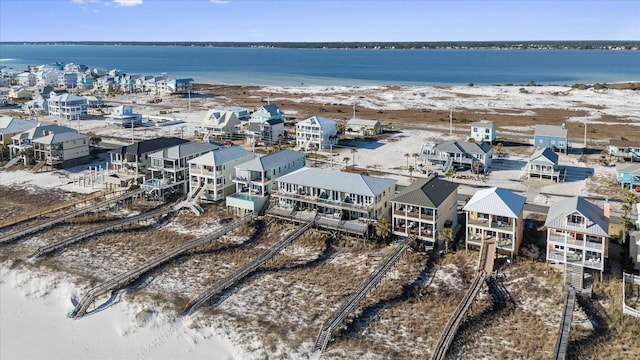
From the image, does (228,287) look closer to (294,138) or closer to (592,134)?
(294,138)

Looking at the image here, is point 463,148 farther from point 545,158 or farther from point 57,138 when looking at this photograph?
point 57,138

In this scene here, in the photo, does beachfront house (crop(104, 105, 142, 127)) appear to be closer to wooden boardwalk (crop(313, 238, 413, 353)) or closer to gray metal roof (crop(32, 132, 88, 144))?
gray metal roof (crop(32, 132, 88, 144))

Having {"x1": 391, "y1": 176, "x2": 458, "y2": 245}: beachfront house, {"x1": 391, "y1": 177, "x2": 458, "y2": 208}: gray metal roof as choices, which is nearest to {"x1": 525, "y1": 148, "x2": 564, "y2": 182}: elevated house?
{"x1": 391, "y1": 177, "x2": 458, "y2": 208}: gray metal roof

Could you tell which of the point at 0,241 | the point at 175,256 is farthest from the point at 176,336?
the point at 0,241

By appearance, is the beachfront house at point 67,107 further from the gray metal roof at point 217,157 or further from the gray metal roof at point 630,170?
the gray metal roof at point 630,170

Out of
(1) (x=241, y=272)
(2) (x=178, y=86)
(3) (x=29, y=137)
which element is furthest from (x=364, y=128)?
(2) (x=178, y=86)

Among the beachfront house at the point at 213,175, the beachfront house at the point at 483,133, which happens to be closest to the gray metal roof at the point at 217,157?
the beachfront house at the point at 213,175
